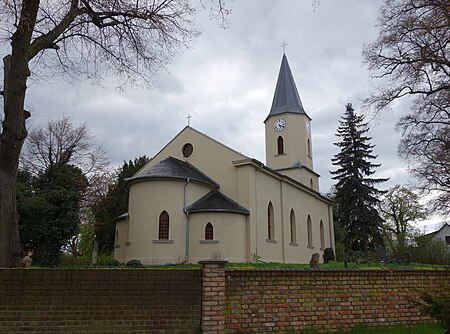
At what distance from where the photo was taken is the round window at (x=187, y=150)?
26.8 metres

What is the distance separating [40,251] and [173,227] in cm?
772

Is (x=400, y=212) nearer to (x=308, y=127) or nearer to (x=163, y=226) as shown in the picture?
(x=308, y=127)

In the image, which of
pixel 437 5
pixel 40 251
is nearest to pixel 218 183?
pixel 40 251

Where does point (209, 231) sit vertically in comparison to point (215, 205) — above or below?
below

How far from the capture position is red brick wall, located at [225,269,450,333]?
7727 millimetres

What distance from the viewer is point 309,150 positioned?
35031 millimetres

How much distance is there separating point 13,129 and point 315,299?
25.8ft

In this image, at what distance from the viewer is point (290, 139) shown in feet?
110

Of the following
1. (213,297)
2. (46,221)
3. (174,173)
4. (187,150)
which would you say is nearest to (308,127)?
(187,150)

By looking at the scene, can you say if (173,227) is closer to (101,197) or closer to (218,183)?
(218,183)

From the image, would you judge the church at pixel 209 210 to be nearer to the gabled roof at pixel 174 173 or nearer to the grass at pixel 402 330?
the gabled roof at pixel 174 173

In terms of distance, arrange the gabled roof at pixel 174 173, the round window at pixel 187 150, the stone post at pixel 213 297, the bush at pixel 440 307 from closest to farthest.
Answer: the bush at pixel 440 307 < the stone post at pixel 213 297 < the gabled roof at pixel 174 173 < the round window at pixel 187 150

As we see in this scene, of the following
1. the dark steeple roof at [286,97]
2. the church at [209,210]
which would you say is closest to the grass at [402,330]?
the church at [209,210]

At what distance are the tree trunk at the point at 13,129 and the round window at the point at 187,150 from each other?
17.2 metres
